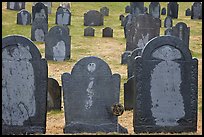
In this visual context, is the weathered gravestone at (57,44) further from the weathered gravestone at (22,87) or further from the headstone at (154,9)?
the headstone at (154,9)

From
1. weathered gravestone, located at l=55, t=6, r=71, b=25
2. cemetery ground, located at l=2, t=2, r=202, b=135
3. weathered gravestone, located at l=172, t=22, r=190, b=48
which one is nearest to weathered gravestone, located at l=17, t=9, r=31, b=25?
cemetery ground, located at l=2, t=2, r=202, b=135

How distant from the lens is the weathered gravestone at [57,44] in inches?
728

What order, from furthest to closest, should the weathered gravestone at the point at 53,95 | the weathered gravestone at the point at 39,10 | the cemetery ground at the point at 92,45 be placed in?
the weathered gravestone at the point at 39,10 < the weathered gravestone at the point at 53,95 < the cemetery ground at the point at 92,45

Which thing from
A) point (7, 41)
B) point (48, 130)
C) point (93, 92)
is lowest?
point (48, 130)

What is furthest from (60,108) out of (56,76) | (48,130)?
(56,76)

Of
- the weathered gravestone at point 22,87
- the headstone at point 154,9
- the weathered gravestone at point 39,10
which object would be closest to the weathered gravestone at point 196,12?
the headstone at point 154,9

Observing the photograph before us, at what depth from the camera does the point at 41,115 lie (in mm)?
10000

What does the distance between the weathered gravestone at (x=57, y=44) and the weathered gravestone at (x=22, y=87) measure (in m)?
8.62

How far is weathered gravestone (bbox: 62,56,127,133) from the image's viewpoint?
1008 cm

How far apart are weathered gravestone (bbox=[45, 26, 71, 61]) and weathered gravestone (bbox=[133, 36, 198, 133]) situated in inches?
353

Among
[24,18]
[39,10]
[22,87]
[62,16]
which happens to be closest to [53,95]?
[22,87]

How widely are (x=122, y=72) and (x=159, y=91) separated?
23.8 ft

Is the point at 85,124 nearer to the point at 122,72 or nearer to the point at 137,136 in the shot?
the point at 137,136

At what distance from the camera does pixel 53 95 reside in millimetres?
11828
